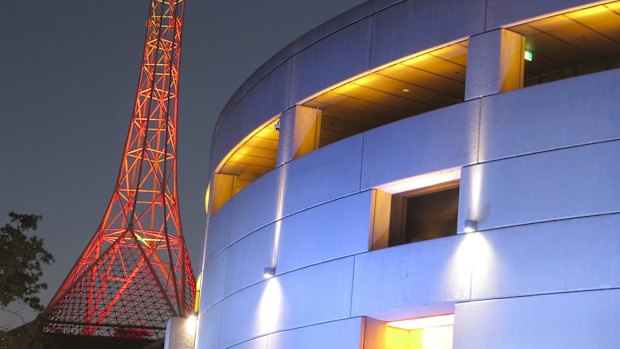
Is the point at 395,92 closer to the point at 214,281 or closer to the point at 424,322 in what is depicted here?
the point at 424,322

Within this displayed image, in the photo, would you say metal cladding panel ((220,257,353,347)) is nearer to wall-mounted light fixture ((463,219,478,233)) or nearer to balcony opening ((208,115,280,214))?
wall-mounted light fixture ((463,219,478,233))

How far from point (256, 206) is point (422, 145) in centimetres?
617

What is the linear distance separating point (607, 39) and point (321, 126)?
8032 millimetres

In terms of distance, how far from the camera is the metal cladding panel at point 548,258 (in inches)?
604

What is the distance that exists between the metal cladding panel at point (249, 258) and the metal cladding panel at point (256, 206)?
0.66 feet

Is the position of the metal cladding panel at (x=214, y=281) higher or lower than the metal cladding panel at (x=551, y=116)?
lower

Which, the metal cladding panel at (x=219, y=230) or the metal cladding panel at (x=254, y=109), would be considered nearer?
the metal cladding panel at (x=254, y=109)

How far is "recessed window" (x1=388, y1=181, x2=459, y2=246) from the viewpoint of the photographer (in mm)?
19062

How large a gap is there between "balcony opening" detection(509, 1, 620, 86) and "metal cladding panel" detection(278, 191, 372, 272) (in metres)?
3.99

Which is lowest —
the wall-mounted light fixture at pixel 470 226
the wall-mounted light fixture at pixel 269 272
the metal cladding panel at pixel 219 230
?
the wall-mounted light fixture at pixel 269 272

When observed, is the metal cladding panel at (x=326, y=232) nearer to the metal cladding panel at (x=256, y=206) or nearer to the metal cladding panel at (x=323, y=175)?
the metal cladding panel at (x=323, y=175)

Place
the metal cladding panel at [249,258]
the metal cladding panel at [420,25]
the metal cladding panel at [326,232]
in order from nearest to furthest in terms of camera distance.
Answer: the metal cladding panel at [420,25]
the metal cladding panel at [326,232]
the metal cladding panel at [249,258]

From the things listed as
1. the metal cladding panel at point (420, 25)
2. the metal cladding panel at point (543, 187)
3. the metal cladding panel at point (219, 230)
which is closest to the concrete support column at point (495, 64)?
the metal cladding panel at point (420, 25)

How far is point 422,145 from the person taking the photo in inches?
750
